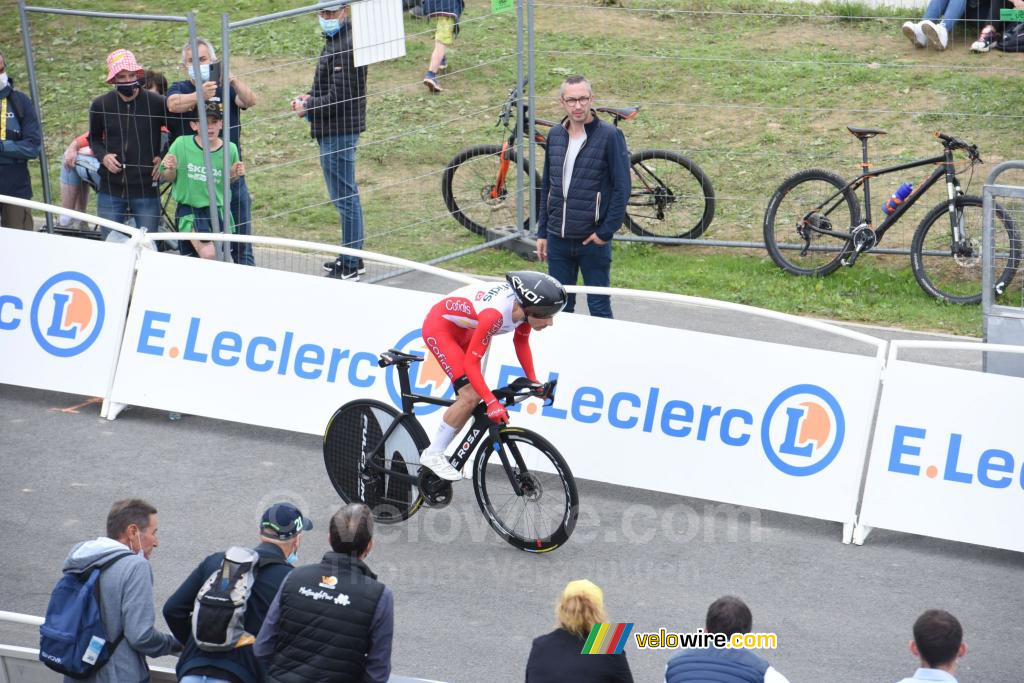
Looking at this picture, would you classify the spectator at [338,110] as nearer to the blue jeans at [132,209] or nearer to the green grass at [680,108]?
the green grass at [680,108]

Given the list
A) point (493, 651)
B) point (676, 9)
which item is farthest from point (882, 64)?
point (493, 651)

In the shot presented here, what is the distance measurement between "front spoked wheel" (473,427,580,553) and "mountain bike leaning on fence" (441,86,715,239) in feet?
18.9

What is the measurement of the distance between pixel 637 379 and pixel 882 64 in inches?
362

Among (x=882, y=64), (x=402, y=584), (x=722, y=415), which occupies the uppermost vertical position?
(x=882, y=64)

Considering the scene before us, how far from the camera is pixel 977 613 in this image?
7434 millimetres

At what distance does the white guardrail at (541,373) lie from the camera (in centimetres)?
828

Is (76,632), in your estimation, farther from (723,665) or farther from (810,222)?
(810,222)

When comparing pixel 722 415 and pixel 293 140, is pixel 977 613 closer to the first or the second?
pixel 722 415

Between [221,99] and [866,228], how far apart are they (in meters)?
6.21

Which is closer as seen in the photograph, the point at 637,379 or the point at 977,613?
the point at 977,613

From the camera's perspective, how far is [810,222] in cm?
1294

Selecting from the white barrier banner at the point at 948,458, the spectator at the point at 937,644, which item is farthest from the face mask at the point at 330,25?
the spectator at the point at 937,644

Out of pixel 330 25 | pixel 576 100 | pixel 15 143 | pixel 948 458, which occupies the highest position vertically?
pixel 330 25

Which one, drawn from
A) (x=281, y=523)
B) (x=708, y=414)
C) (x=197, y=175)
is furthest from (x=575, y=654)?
(x=197, y=175)
